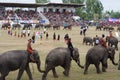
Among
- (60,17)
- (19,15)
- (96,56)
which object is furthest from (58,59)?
(60,17)

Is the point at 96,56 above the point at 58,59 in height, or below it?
below

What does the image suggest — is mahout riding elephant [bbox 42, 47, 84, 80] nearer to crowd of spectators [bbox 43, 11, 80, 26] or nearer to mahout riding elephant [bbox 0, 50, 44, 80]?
mahout riding elephant [bbox 0, 50, 44, 80]

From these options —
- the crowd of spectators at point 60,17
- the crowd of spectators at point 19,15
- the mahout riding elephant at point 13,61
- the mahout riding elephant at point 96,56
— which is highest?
the mahout riding elephant at point 13,61

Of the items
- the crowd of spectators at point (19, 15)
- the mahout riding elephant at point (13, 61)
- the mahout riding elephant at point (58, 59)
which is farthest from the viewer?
the crowd of spectators at point (19, 15)

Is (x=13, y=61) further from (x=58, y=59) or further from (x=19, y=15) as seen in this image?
(x=19, y=15)

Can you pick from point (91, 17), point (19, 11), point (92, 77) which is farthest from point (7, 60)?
point (91, 17)

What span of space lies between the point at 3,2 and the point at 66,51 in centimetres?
5951

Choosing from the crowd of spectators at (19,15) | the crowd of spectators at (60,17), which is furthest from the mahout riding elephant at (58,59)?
the crowd of spectators at (60,17)

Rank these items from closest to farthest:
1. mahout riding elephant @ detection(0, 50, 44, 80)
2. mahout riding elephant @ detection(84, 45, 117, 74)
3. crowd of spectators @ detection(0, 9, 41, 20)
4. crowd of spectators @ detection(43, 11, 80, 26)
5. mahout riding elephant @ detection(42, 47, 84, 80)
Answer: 1. mahout riding elephant @ detection(0, 50, 44, 80)
2. mahout riding elephant @ detection(42, 47, 84, 80)
3. mahout riding elephant @ detection(84, 45, 117, 74)
4. crowd of spectators @ detection(0, 9, 41, 20)
5. crowd of spectators @ detection(43, 11, 80, 26)

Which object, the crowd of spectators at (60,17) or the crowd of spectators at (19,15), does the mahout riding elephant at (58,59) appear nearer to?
the crowd of spectators at (19,15)

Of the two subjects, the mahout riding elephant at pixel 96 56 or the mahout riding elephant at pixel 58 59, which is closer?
the mahout riding elephant at pixel 58 59

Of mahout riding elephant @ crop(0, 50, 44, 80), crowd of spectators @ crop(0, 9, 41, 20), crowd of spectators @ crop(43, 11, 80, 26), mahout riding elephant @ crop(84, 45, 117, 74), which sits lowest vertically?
crowd of spectators @ crop(43, 11, 80, 26)

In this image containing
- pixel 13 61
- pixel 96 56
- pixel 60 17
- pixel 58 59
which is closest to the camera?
pixel 13 61

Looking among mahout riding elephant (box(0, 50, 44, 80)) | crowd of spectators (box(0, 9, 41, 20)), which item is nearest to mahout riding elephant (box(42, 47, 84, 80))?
mahout riding elephant (box(0, 50, 44, 80))
